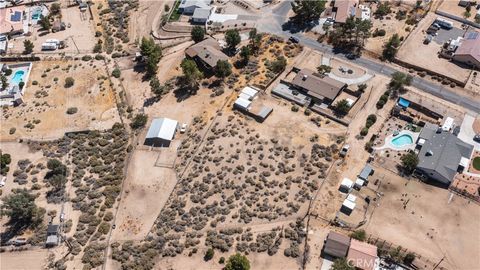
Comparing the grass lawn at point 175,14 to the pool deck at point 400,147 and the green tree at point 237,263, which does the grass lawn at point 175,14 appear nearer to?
the pool deck at point 400,147

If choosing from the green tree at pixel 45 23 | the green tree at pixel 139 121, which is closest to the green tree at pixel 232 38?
the green tree at pixel 139 121

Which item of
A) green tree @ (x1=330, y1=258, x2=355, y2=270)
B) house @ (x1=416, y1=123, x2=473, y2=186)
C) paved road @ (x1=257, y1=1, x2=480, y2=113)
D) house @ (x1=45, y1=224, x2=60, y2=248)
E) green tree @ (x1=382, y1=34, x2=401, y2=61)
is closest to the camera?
green tree @ (x1=330, y1=258, x2=355, y2=270)

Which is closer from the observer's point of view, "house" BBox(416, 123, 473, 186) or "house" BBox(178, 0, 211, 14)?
"house" BBox(416, 123, 473, 186)

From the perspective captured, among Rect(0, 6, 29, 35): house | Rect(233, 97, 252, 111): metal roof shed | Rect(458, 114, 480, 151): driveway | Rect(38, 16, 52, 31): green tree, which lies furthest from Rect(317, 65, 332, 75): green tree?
Rect(0, 6, 29, 35): house

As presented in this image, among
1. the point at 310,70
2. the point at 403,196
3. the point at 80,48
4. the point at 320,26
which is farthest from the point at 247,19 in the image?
the point at 403,196

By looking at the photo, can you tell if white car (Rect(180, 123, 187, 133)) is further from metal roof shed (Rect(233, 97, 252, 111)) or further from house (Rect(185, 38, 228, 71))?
house (Rect(185, 38, 228, 71))

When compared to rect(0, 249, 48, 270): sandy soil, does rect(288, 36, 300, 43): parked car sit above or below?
above

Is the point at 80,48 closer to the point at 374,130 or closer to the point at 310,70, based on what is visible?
the point at 310,70
